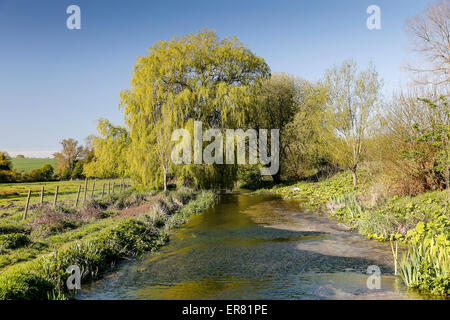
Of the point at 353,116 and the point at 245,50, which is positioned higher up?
the point at 245,50

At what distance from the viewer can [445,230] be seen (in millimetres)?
7648

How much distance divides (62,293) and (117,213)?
30.5ft

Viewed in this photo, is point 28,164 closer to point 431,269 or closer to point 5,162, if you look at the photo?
point 5,162

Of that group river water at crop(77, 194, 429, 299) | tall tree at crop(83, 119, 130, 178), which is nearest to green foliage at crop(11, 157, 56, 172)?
tall tree at crop(83, 119, 130, 178)

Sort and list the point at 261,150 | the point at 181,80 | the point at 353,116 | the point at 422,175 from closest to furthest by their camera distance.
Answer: the point at 422,175, the point at 353,116, the point at 181,80, the point at 261,150

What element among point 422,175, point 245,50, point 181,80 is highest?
point 245,50

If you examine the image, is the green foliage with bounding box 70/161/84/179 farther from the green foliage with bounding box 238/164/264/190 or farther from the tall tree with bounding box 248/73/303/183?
the tall tree with bounding box 248/73/303/183

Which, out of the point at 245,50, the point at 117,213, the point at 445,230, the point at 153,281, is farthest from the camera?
the point at 245,50

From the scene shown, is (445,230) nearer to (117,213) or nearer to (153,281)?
(153,281)

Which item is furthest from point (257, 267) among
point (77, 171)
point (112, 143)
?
point (77, 171)

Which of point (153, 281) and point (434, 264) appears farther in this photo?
point (153, 281)

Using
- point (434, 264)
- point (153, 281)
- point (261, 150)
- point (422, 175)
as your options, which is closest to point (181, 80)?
point (261, 150)

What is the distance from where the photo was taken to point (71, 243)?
891 centimetres

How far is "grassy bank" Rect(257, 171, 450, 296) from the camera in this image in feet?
19.3
